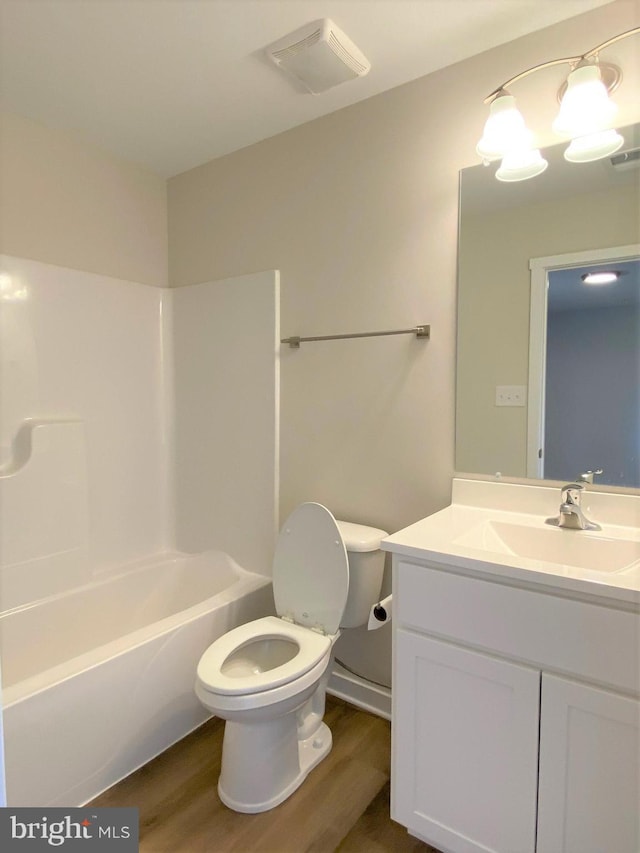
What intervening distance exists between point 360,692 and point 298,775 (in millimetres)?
463

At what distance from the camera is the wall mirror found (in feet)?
4.74

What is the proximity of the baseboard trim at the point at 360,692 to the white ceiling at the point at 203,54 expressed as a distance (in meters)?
2.27

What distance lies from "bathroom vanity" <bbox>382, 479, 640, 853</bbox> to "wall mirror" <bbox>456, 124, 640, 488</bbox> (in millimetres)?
224

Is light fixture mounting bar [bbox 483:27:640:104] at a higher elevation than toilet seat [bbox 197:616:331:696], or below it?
higher

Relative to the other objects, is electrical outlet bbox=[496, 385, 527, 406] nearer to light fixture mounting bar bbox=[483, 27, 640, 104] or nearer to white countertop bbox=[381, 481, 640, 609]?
white countertop bbox=[381, 481, 640, 609]

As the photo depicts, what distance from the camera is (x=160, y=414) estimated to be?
2611mm

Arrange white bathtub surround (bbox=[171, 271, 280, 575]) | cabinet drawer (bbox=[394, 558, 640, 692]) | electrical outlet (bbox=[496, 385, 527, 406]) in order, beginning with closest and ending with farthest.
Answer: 1. cabinet drawer (bbox=[394, 558, 640, 692])
2. electrical outlet (bbox=[496, 385, 527, 406])
3. white bathtub surround (bbox=[171, 271, 280, 575])

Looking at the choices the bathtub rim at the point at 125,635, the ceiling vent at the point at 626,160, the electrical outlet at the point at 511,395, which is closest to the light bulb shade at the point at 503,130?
the ceiling vent at the point at 626,160

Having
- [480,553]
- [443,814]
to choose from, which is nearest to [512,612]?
[480,553]

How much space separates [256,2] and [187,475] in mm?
1922

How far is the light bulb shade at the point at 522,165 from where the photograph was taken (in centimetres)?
155

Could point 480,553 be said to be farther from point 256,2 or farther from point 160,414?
point 160,414

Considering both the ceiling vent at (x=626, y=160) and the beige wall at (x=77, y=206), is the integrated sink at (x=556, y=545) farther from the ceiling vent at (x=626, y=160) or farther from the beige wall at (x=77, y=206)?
the beige wall at (x=77, y=206)

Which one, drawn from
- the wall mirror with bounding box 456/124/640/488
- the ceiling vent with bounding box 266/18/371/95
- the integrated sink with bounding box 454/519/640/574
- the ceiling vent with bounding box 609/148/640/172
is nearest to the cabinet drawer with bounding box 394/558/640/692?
the integrated sink with bounding box 454/519/640/574
